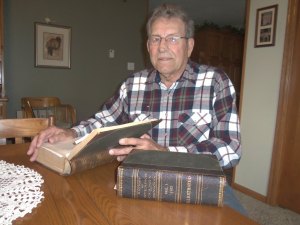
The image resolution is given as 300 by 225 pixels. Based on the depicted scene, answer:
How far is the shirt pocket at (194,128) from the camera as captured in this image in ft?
3.41

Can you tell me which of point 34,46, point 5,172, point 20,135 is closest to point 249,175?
point 20,135

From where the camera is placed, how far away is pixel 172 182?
1.89ft

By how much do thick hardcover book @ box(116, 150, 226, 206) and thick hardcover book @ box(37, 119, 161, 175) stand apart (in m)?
0.10

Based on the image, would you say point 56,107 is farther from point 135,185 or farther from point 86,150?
point 135,185

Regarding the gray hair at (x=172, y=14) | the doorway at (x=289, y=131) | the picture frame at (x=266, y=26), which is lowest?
the doorway at (x=289, y=131)

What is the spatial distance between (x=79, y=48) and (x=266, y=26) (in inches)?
86.4

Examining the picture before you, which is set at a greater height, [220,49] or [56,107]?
[220,49]

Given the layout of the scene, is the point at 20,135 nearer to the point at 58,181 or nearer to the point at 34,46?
the point at 58,181

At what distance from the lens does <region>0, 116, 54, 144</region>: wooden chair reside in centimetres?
112

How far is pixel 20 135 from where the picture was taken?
1.16 metres

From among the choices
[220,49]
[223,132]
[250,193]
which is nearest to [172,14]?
[223,132]

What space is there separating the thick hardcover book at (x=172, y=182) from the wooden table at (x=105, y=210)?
0.02 metres

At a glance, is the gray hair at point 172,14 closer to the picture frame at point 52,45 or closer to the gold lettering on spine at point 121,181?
the gold lettering on spine at point 121,181

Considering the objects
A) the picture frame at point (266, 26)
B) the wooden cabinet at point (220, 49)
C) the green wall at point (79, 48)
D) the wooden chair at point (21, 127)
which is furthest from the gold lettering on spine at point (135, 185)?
the wooden cabinet at point (220, 49)
